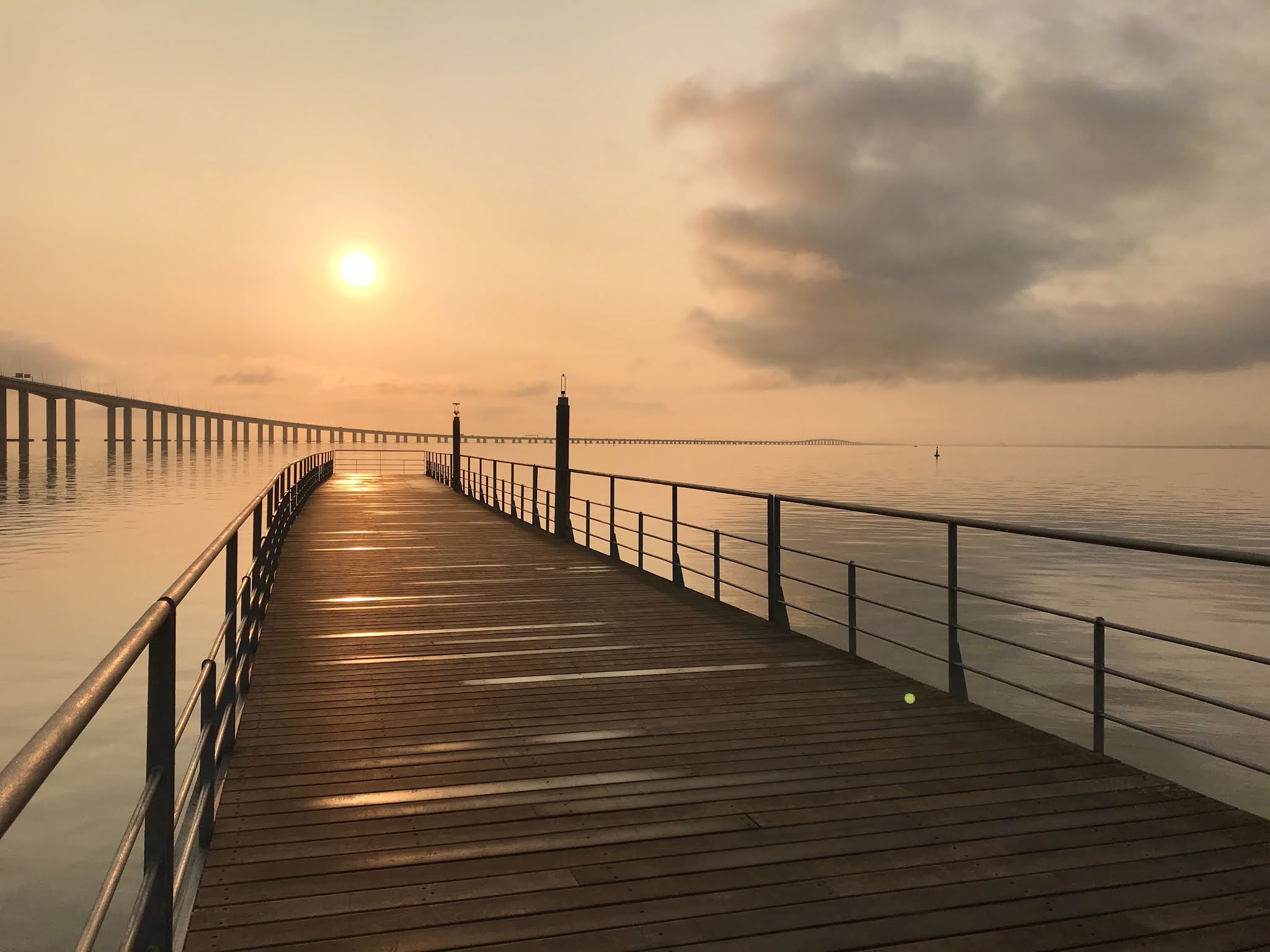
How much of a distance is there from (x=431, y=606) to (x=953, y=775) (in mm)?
5890

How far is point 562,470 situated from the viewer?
15.6 m

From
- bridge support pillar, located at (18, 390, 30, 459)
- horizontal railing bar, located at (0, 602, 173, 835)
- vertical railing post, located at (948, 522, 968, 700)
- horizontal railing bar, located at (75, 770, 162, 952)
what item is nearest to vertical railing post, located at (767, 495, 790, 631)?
vertical railing post, located at (948, 522, 968, 700)

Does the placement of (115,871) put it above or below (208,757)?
above

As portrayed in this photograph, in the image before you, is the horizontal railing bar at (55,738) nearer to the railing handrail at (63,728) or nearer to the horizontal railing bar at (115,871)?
the railing handrail at (63,728)

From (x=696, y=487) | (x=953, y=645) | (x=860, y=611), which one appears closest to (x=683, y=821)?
(x=953, y=645)

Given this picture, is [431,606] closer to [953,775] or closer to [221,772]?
[221,772]

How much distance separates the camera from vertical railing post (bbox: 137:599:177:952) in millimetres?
2301

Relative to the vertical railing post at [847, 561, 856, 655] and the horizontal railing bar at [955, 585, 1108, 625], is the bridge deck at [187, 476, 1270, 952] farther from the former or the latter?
the horizontal railing bar at [955, 585, 1108, 625]

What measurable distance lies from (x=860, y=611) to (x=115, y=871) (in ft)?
88.6

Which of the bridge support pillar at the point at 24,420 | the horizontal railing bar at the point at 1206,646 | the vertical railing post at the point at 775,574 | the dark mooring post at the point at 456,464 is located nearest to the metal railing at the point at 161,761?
the horizontal railing bar at the point at 1206,646

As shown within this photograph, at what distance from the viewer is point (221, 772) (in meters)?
4.29

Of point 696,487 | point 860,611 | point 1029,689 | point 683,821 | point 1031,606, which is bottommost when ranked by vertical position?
point 860,611

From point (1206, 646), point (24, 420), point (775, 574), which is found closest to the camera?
point (1206, 646)

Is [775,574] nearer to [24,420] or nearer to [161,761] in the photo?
[161,761]
